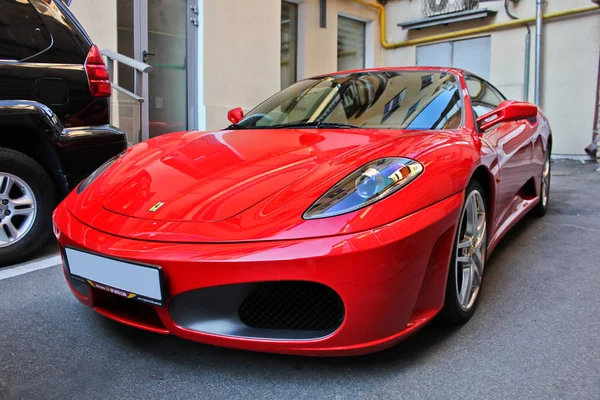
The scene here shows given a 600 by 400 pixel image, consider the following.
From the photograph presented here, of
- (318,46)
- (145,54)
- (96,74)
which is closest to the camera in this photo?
(96,74)

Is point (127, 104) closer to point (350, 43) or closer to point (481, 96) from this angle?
point (481, 96)

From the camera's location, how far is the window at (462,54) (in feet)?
31.5

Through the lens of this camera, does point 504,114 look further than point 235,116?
No

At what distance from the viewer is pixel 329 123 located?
2492mm

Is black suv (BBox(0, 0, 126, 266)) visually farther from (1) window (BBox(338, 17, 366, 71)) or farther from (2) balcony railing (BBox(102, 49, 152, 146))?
(1) window (BBox(338, 17, 366, 71))

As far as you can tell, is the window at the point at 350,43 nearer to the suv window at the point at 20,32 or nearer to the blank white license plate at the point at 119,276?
the suv window at the point at 20,32

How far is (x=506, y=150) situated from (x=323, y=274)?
1616mm

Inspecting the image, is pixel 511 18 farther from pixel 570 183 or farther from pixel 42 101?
pixel 42 101

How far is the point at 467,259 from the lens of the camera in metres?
2.00

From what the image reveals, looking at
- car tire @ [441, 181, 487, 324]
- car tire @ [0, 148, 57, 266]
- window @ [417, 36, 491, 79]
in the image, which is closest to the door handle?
car tire @ [0, 148, 57, 266]

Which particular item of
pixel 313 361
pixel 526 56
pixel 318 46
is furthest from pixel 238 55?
pixel 313 361

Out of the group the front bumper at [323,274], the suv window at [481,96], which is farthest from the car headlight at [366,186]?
the suv window at [481,96]

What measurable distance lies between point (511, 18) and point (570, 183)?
4385 millimetres

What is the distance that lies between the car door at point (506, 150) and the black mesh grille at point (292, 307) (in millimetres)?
1190
